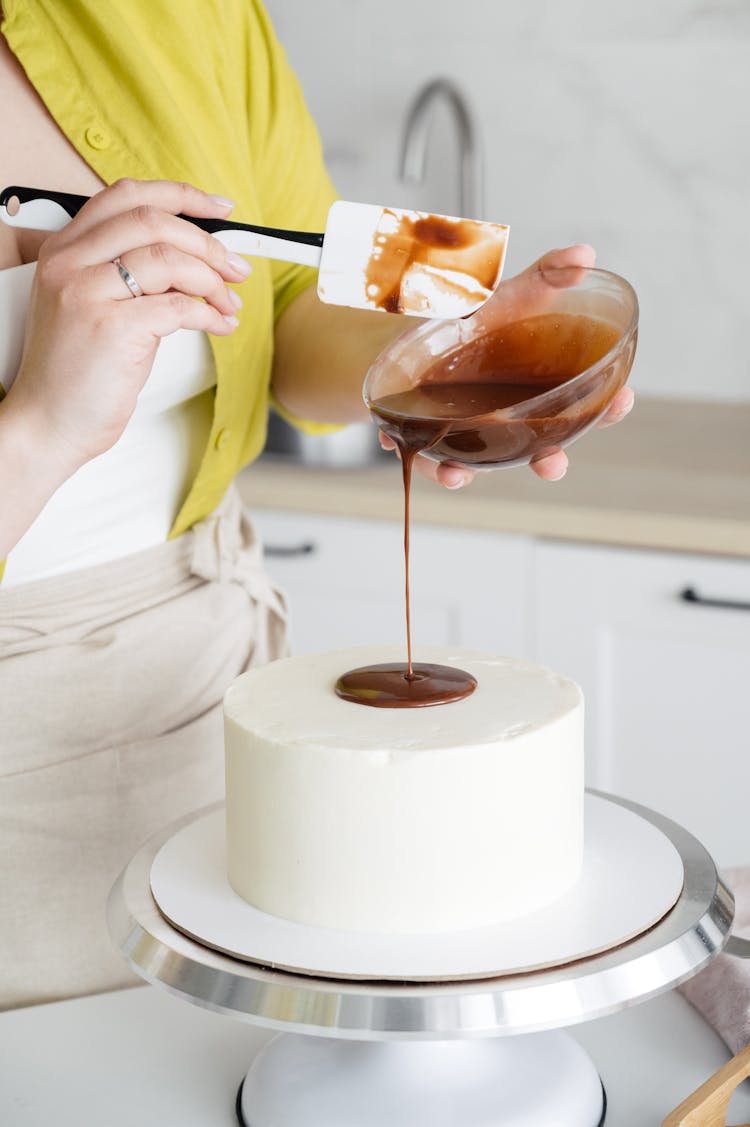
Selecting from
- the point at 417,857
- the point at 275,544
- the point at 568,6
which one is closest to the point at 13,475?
the point at 417,857

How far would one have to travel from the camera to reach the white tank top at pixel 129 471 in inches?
37.3

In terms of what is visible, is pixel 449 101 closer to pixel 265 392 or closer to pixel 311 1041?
pixel 265 392

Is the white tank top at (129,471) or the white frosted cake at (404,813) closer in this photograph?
the white frosted cake at (404,813)

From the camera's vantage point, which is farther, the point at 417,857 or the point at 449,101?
the point at 449,101

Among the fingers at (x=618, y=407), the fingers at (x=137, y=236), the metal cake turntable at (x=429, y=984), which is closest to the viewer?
the metal cake turntable at (x=429, y=984)

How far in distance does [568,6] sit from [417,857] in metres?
1.93

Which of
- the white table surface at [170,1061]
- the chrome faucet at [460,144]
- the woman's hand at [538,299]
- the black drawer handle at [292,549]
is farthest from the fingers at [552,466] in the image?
the chrome faucet at [460,144]

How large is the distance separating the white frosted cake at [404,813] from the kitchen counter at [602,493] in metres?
1.01

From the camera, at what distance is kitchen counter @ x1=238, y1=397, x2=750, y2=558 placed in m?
1.78

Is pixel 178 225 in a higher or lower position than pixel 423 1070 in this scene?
higher

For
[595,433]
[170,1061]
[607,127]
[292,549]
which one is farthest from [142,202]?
[607,127]

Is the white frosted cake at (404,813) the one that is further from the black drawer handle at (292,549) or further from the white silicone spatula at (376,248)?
the black drawer handle at (292,549)

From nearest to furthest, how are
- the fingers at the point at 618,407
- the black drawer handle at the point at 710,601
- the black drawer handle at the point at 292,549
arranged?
the fingers at the point at 618,407 < the black drawer handle at the point at 710,601 < the black drawer handle at the point at 292,549

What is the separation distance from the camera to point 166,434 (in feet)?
3.56
